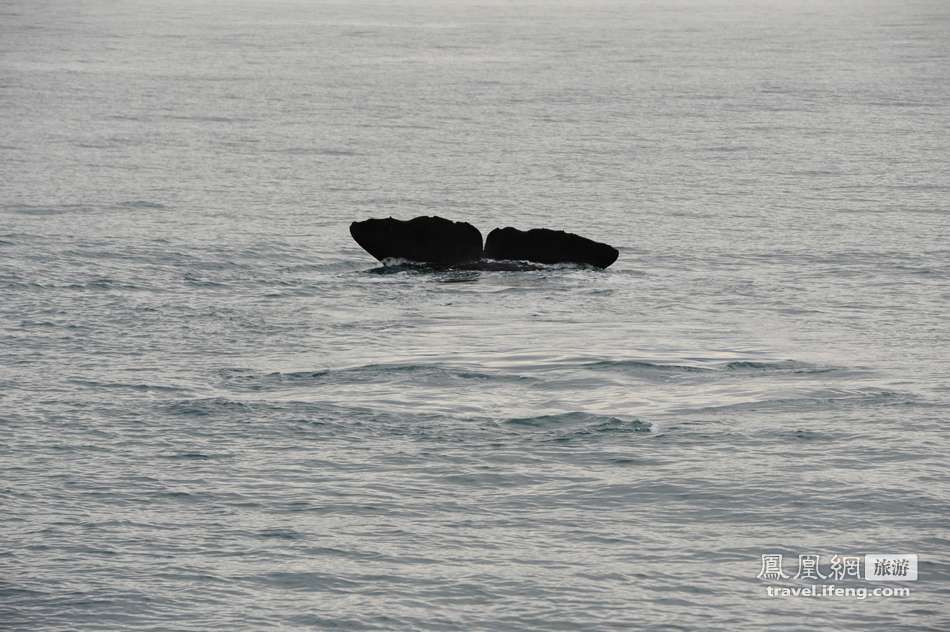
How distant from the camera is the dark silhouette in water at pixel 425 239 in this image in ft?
84.7

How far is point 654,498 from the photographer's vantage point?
48.6 feet

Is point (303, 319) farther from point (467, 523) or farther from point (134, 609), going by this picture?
point (134, 609)

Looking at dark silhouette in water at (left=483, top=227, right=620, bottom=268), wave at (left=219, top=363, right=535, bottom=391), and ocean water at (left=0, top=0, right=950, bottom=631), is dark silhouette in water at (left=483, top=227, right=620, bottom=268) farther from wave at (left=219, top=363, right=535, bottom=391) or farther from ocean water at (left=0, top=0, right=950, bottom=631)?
wave at (left=219, top=363, right=535, bottom=391)

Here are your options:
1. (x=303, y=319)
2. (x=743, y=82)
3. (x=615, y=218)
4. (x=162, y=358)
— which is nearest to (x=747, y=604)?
(x=162, y=358)

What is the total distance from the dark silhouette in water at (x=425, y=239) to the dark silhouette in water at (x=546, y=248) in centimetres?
36

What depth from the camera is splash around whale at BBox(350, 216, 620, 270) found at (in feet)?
85.0

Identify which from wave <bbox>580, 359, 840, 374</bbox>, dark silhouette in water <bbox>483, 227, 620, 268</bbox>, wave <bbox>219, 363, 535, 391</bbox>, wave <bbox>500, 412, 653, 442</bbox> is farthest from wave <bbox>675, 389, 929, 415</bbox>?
dark silhouette in water <bbox>483, 227, 620, 268</bbox>

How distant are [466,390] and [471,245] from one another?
7.71 metres

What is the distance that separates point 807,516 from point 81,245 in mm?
17909

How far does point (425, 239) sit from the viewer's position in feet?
85.8

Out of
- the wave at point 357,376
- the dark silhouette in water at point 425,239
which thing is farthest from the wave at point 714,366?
the dark silhouette in water at point 425,239

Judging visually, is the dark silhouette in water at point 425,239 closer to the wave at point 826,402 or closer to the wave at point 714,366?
the wave at point 714,366

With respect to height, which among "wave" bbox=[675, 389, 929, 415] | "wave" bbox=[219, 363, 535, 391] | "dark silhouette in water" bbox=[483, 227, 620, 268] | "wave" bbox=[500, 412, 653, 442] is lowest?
"wave" bbox=[500, 412, 653, 442]

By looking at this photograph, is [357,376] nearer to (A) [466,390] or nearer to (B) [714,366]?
(A) [466,390]
